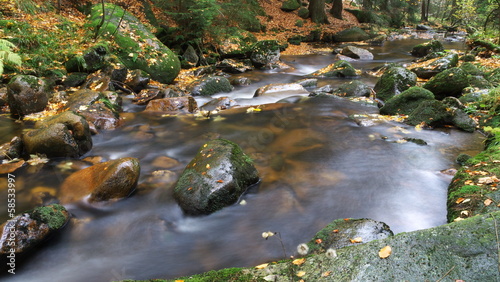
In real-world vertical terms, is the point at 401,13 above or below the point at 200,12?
below

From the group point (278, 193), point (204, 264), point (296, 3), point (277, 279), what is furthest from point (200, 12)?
point (296, 3)

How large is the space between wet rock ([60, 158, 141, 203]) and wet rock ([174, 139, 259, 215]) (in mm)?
766

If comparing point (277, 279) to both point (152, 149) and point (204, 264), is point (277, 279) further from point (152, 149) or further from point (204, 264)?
point (152, 149)

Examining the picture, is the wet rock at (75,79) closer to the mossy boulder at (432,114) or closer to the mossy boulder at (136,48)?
the mossy boulder at (136,48)

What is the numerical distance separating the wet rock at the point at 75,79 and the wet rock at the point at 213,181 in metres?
6.70

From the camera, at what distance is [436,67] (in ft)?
37.4

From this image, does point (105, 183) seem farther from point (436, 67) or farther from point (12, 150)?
point (436, 67)

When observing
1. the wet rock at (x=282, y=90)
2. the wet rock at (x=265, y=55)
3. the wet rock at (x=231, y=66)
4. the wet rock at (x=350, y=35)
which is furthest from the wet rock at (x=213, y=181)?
the wet rock at (x=350, y=35)

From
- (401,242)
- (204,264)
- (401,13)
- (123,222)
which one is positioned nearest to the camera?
(401,242)

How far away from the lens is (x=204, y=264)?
3615 millimetres

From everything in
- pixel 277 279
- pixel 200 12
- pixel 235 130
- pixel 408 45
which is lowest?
pixel 408 45

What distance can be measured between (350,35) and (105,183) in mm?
23744

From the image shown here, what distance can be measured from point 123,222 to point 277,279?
3.22 m

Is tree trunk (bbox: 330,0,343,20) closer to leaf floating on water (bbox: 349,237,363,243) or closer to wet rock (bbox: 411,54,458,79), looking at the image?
wet rock (bbox: 411,54,458,79)
